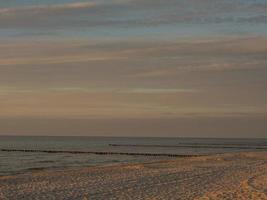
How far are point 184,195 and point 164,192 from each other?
1219mm

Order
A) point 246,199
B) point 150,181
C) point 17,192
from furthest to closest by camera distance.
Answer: point 150,181 < point 17,192 < point 246,199

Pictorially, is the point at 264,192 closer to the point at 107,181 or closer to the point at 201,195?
the point at 201,195

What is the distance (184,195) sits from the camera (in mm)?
17688

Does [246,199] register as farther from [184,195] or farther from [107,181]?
[107,181]

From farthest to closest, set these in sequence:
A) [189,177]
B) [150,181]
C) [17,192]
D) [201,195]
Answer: [189,177]
[150,181]
[17,192]
[201,195]

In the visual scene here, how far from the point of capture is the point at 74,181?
2372 centimetres

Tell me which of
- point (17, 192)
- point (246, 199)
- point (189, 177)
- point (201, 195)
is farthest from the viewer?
point (189, 177)

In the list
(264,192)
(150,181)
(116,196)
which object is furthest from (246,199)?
(150,181)

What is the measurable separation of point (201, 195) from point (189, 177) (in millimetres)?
7442

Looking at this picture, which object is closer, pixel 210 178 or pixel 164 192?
pixel 164 192

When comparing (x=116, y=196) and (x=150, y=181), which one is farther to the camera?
(x=150, y=181)

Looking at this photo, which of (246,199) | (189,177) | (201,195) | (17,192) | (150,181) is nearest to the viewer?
(246,199)

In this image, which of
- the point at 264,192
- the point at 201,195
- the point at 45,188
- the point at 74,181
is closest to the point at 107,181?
the point at 74,181

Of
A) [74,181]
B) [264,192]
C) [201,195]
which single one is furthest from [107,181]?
[264,192]
